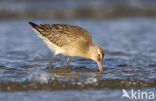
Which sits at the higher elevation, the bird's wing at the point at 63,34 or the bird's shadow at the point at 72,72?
the bird's wing at the point at 63,34

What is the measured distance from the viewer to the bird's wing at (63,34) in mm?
7949

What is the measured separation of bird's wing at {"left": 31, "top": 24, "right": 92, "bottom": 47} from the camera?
795 cm

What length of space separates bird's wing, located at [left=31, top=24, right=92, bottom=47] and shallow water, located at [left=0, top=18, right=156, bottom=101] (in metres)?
0.60

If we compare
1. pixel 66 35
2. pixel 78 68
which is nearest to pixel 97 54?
pixel 78 68

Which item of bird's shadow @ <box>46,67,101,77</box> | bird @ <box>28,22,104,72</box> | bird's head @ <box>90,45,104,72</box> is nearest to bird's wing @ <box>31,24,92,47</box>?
bird @ <box>28,22,104,72</box>

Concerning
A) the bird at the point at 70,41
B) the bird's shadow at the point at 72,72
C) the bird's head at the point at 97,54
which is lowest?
the bird's shadow at the point at 72,72

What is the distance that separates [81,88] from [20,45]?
14.9ft

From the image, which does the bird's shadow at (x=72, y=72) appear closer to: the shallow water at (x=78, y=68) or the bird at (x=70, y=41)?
the shallow water at (x=78, y=68)

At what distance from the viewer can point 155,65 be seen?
8008 mm

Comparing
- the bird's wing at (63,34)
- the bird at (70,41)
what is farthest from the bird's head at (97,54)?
the bird's wing at (63,34)

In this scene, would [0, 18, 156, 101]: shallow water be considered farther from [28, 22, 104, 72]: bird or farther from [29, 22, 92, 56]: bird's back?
[29, 22, 92, 56]: bird's back

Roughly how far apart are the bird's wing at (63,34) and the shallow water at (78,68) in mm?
604

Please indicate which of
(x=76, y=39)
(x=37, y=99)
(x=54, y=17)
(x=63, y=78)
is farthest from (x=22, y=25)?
(x=37, y=99)

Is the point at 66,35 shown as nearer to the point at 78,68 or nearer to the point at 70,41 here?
the point at 70,41
